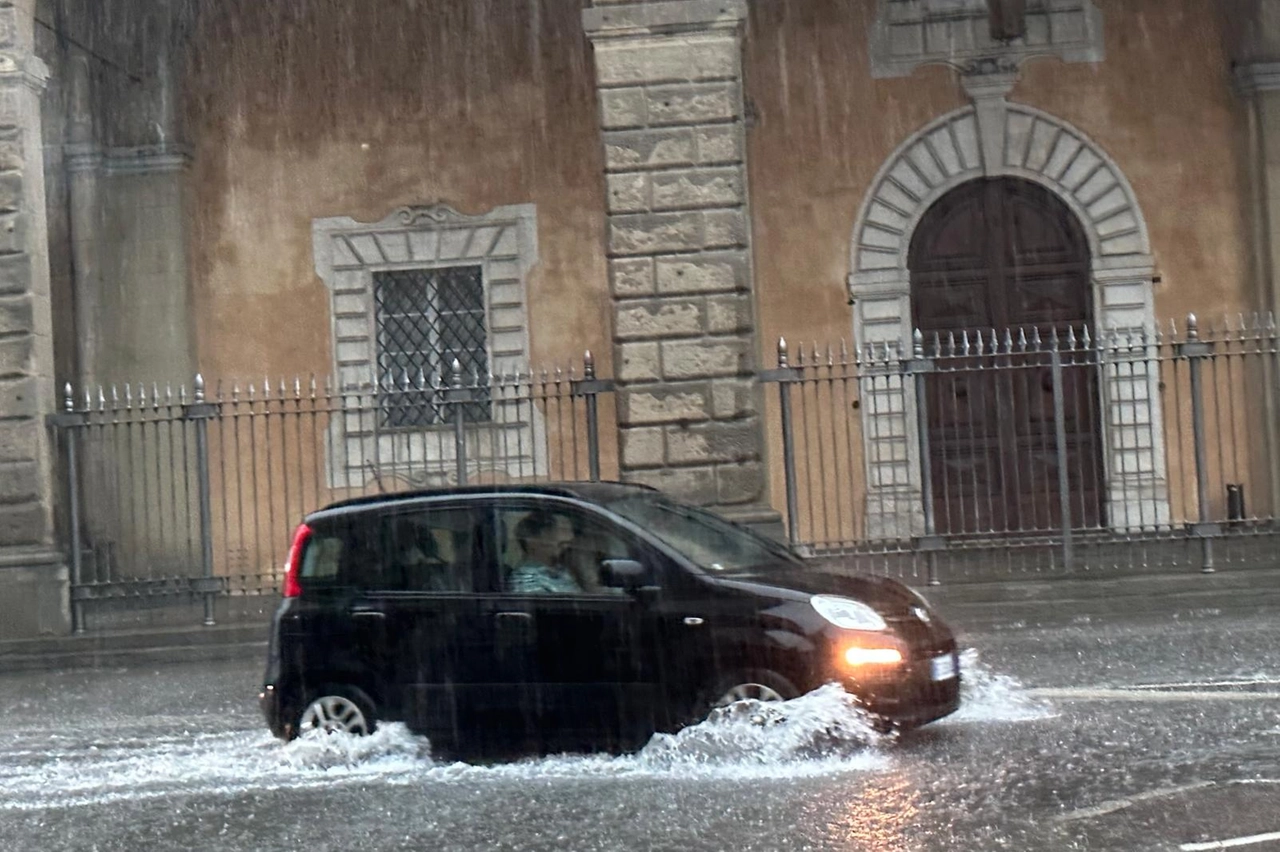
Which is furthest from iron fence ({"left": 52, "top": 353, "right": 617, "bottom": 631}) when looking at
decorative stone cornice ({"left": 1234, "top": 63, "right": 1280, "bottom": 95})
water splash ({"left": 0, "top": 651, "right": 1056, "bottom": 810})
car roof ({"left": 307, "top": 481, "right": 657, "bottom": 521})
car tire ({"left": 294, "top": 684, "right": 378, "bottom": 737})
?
car tire ({"left": 294, "top": 684, "right": 378, "bottom": 737})

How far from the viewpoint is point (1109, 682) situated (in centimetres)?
1100

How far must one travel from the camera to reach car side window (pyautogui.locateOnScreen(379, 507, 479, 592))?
936 cm

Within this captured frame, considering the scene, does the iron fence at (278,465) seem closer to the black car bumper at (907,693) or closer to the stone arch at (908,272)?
the stone arch at (908,272)

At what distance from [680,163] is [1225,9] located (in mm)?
6506

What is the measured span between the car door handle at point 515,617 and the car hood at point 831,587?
95 cm

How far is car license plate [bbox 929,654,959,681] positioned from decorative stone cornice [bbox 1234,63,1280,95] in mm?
10590

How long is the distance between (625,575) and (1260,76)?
11.4 m

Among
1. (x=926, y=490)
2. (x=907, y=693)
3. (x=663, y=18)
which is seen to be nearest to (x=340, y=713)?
(x=907, y=693)

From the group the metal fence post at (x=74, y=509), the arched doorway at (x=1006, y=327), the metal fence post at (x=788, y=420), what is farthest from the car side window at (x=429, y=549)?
the arched doorway at (x=1006, y=327)

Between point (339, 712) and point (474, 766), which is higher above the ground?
point (339, 712)

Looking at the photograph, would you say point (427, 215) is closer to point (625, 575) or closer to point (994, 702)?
point (994, 702)

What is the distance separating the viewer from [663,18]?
14781 millimetres

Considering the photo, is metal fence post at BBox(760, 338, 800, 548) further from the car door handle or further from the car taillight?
the car door handle

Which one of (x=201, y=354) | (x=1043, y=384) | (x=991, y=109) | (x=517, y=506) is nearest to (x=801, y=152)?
(x=991, y=109)
